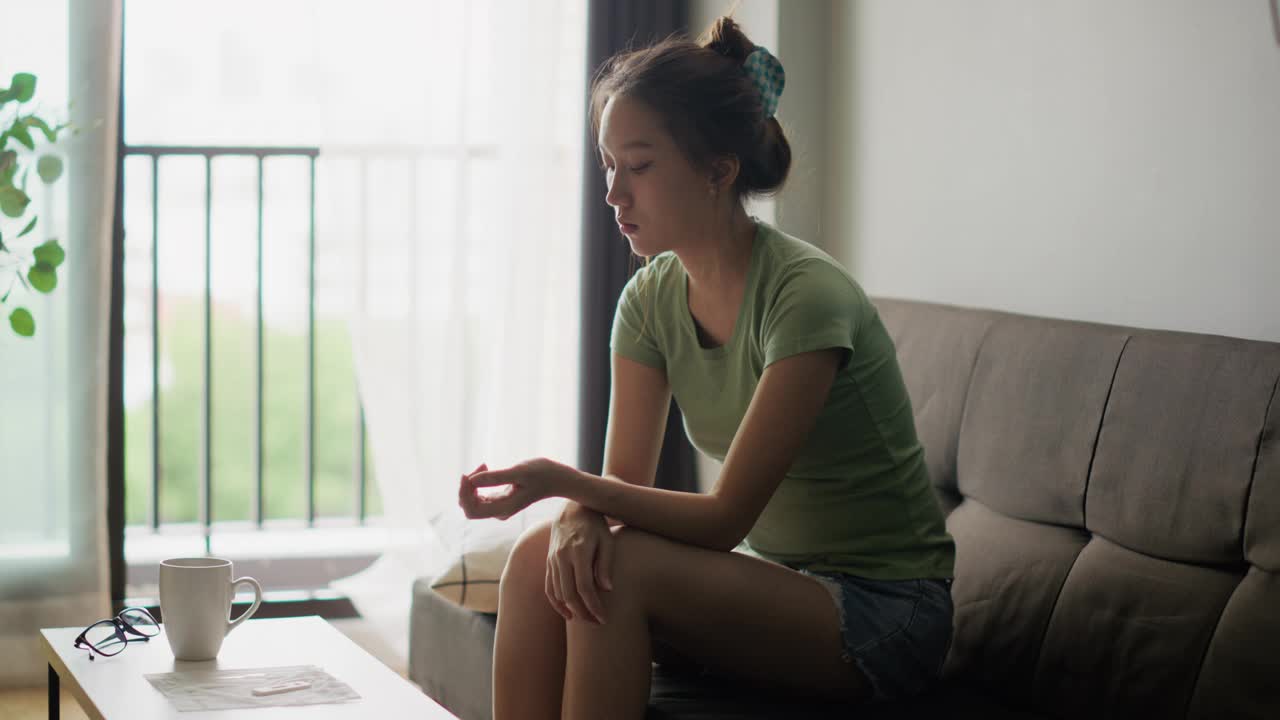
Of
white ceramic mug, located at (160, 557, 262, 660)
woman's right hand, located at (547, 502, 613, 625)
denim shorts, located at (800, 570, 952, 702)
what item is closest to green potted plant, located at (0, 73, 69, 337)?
white ceramic mug, located at (160, 557, 262, 660)

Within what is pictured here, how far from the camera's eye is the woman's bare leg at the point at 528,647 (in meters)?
1.57

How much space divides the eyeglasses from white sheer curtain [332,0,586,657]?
138 centimetres

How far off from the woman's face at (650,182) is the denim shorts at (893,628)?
474 millimetres

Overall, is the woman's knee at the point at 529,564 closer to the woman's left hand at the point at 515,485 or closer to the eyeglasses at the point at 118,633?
the woman's left hand at the point at 515,485

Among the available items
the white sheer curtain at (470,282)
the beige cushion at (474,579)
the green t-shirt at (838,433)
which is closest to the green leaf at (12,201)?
the white sheer curtain at (470,282)

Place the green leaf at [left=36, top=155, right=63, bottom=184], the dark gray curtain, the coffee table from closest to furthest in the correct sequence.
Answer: the coffee table
the green leaf at [left=36, top=155, right=63, bottom=184]
the dark gray curtain

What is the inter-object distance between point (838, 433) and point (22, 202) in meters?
1.81

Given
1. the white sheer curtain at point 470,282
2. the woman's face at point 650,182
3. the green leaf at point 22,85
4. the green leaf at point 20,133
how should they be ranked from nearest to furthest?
the woman's face at point 650,182, the green leaf at point 20,133, the green leaf at point 22,85, the white sheer curtain at point 470,282

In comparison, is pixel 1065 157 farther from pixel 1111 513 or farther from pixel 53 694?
pixel 53 694

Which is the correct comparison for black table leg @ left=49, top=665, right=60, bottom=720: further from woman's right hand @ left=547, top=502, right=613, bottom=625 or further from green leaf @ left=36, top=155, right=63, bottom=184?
green leaf @ left=36, top=155, right=63, bottom=184

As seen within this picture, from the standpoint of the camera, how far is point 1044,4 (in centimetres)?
223

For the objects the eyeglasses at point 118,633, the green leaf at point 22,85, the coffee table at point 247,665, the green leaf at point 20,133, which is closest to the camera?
the coffee table at point 247,665

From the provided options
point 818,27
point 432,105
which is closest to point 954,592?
point 818,27

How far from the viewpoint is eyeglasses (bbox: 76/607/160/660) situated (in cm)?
157
